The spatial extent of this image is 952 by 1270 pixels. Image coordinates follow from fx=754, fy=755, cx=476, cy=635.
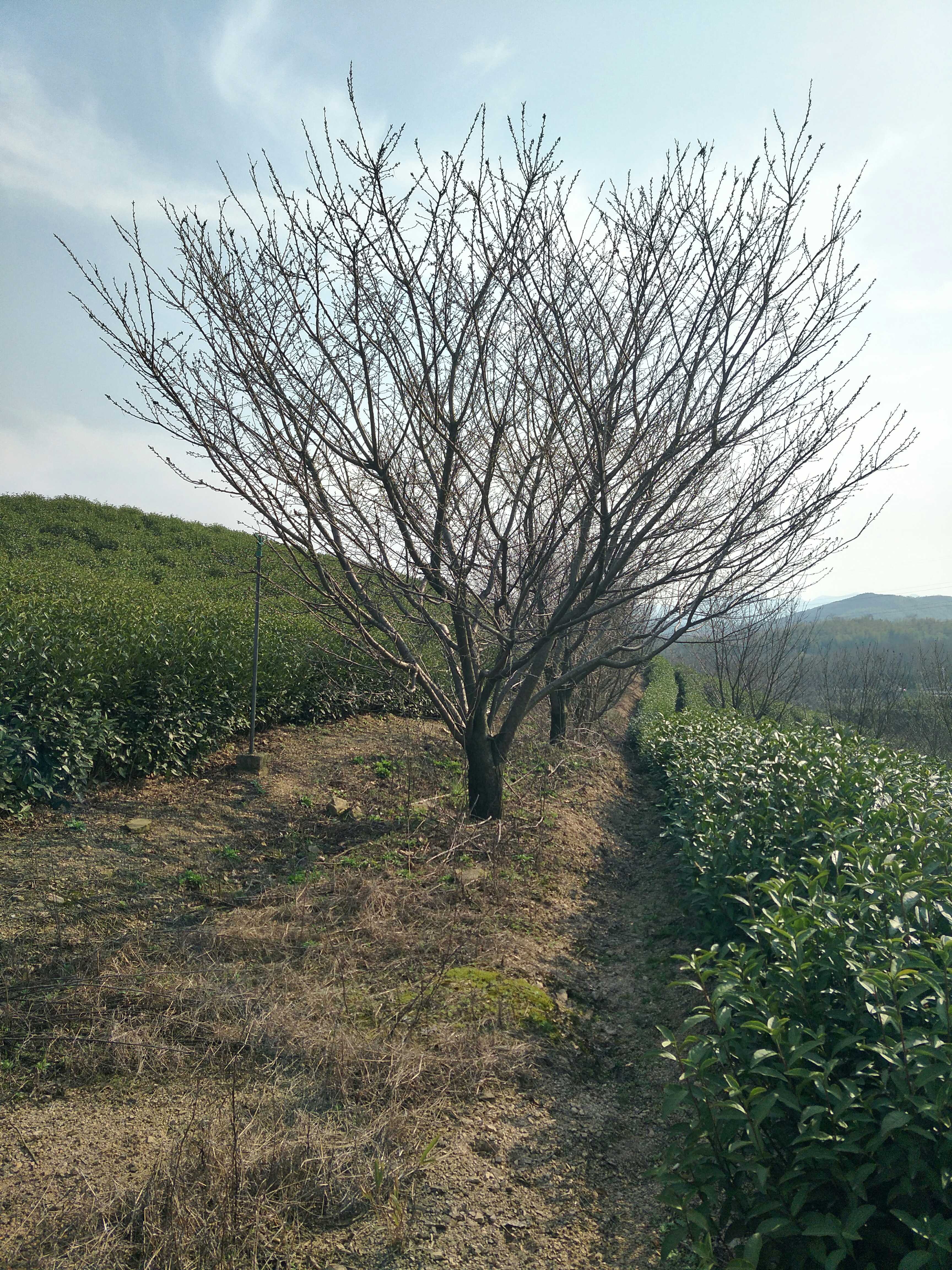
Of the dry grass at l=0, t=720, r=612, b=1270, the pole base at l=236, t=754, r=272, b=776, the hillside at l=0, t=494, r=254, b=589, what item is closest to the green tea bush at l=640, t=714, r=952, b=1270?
the dry grass at l=0, t=720, r=612, b=1270

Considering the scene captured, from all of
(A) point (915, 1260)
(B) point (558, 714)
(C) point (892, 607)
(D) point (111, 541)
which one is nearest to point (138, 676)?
(B) point (558, 714)

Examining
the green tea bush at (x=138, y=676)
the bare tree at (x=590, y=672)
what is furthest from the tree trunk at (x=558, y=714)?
the green tea bush at (x=138, y=676)

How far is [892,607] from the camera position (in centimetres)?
12475

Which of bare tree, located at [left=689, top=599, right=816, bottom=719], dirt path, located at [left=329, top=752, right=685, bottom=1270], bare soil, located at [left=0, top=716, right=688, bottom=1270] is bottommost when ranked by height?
dirt path, located at [left=329, top=752, right=685, bottom=1270]

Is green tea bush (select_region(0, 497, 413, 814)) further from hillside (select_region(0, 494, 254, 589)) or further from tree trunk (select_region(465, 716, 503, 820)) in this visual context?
hillside (select_region(0, 494, 254, 589))

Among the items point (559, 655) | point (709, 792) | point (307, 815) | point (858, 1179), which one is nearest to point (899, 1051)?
point (858, 1179)

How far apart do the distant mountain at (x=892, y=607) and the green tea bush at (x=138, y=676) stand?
337ft

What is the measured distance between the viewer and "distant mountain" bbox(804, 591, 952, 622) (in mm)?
108125

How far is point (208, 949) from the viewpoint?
350 cm

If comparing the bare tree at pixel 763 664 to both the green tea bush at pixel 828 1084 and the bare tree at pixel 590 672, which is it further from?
the green tea bush at pixel 828 1084

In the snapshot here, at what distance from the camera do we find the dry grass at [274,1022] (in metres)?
2.01

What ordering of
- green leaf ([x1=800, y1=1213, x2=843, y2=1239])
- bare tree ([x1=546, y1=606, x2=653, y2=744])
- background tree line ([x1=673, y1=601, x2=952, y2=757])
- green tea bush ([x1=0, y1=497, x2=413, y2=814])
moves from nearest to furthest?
green leaf ([x1=800, y1=1213, x2=843, y2=1239]) < green tea bush ([x1=0, y1=497, x2=413, y2=814]) < bare tree ([x1=546, y1=606, x2=653, y2=744]) < background tree line ([x1=673, y1=601, x2=952, y2=757])

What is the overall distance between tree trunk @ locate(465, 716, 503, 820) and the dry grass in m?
0.22

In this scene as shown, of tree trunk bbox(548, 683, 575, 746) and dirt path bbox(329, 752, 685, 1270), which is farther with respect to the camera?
tree trunk bbox(548, 683, 575, 746)
